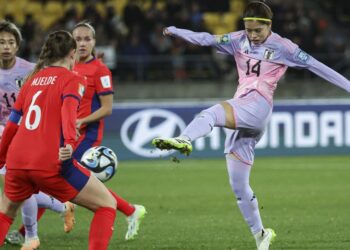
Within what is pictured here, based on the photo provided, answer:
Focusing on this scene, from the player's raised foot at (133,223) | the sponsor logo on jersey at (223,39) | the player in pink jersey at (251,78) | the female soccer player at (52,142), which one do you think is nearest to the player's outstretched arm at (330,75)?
the player in pink jersey at (251,78)

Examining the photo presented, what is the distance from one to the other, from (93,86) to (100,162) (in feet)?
3.07

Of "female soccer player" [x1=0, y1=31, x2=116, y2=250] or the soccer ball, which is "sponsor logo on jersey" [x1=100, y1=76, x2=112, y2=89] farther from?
"female soccer player" [x1=0, y1=31, x2=116, y2=250]

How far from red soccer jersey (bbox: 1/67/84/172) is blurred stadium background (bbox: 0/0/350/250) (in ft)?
7.87

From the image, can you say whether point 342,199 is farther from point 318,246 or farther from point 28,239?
point 28,239

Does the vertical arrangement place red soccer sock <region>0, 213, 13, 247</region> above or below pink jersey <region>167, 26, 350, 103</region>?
below

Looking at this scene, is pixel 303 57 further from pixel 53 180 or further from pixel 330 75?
pixel 53 180

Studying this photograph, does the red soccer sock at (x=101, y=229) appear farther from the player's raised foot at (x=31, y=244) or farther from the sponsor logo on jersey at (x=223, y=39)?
the sponsor logo on jersey at (x=223, y=39)

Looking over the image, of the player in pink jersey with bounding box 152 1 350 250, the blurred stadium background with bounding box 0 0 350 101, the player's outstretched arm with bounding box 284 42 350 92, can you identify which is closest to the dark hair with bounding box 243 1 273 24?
the player in pink jersey with bounding box 152 1 350 250

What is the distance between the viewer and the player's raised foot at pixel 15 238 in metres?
9.48

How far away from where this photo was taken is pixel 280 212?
11789 millimetres

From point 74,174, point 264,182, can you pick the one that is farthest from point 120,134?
point 74,174

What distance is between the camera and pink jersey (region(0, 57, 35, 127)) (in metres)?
9.34

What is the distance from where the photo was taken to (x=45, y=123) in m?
6.82

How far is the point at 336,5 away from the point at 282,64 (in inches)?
675
